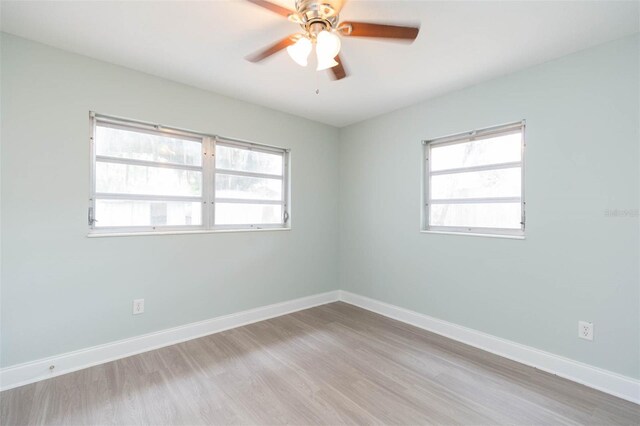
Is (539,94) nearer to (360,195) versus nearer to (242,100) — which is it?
(360,195)

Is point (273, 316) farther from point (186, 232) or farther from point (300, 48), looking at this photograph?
point (300, 48)

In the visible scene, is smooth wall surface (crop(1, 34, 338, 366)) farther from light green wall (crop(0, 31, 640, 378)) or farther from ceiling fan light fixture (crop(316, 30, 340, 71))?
ceiling fan light fixture (crop(316, 30, 340, 71))

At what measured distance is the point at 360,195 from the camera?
3783 millimetres

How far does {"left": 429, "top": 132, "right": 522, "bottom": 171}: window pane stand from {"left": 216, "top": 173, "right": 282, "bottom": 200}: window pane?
1.86m

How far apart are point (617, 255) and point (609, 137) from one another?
0.83m

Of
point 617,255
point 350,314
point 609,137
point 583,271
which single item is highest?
point 609,137

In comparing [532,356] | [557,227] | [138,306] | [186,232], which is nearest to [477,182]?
[557,227]

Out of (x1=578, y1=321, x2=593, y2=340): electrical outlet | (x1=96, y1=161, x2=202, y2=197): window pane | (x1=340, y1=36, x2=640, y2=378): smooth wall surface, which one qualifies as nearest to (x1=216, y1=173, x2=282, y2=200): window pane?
(x1=96, y1=161, x2=202, y2=197): window pane

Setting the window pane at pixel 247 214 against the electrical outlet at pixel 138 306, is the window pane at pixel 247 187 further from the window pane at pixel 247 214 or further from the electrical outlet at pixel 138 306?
the electrical outlet at pixel 138 306

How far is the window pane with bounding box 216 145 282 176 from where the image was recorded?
9.99 ft

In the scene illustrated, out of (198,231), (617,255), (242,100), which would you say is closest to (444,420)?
(617,255)

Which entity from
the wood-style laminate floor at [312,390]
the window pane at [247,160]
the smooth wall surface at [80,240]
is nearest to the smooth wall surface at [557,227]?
the wood-style laminate floor at [312,390]

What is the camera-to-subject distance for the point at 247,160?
324 cm

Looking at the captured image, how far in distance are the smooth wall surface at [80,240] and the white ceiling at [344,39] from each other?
225 millimetres
